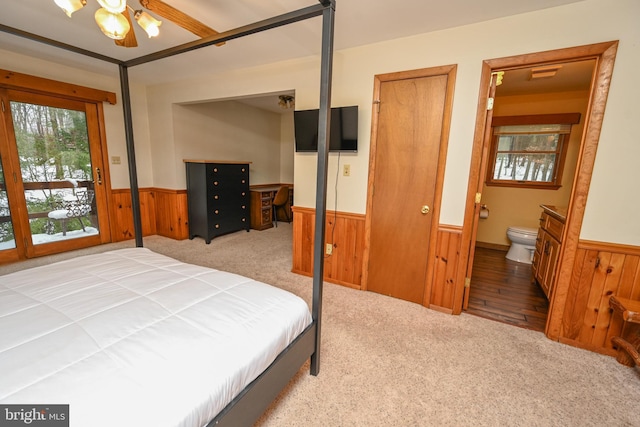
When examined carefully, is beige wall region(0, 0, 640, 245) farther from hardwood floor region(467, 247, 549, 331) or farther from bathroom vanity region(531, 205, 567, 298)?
hardwood floor region(467, 247, 549, 331)

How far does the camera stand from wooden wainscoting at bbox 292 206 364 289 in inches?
105

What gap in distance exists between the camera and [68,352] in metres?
0.86

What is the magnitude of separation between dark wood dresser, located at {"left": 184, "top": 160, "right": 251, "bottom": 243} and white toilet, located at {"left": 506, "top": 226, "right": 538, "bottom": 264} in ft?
13.5

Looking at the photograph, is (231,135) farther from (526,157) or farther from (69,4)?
(526,157)

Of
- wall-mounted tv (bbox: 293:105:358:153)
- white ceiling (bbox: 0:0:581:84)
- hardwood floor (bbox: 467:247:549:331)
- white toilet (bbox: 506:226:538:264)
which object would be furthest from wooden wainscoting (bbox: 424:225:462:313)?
white toilet (bbox: 506:226:538:264)

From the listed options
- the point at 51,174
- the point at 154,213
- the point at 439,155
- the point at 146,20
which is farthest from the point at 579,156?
the point at 51,174

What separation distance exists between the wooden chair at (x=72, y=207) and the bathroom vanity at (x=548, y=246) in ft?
17.5

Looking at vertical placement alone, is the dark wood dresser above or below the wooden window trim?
below

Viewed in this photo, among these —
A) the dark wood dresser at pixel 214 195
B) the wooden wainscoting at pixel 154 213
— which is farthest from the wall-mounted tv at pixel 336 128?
the wooden wainscoting at pixel 154 213

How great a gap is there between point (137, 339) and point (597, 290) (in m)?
2.72

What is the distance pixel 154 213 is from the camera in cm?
434

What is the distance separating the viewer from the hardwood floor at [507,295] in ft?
7.43

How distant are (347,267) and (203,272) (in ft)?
5.06

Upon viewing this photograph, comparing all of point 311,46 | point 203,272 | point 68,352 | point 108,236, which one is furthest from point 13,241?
point 311,46
